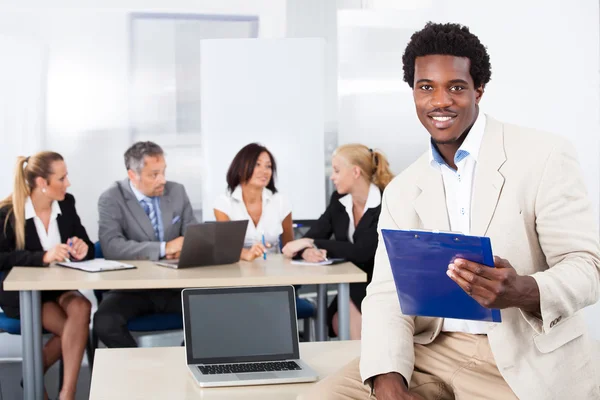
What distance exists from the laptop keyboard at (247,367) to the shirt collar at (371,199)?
2542mm

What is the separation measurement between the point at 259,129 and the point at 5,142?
1.84m

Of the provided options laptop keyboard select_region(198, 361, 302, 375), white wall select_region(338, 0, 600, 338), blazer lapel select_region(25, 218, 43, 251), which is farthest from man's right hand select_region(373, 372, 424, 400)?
white wall select_region(338, 0, 600, 338)

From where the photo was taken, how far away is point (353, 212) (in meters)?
4.87

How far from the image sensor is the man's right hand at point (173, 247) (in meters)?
4.39

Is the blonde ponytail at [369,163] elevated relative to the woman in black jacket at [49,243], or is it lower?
elevated

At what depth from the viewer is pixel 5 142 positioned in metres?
5.78

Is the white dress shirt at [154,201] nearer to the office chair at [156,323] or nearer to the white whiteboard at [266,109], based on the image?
the office chair at [156,323]

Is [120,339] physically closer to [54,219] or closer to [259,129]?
[54,219]

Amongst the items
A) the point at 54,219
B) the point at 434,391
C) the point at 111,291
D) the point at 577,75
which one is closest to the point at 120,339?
the point at 111,291

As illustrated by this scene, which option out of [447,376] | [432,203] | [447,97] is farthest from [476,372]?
[447,97]

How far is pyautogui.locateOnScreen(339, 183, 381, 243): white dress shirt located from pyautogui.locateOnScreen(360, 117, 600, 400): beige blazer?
8.17 feet

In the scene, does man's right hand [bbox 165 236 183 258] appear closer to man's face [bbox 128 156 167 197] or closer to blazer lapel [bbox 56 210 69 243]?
man's face [bbox 128 156 167 197]

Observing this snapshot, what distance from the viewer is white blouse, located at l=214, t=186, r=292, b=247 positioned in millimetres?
4957

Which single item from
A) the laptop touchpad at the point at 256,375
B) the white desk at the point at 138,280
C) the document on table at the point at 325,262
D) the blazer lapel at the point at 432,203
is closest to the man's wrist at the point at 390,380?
the laptop touchpad at the point at 256,375
